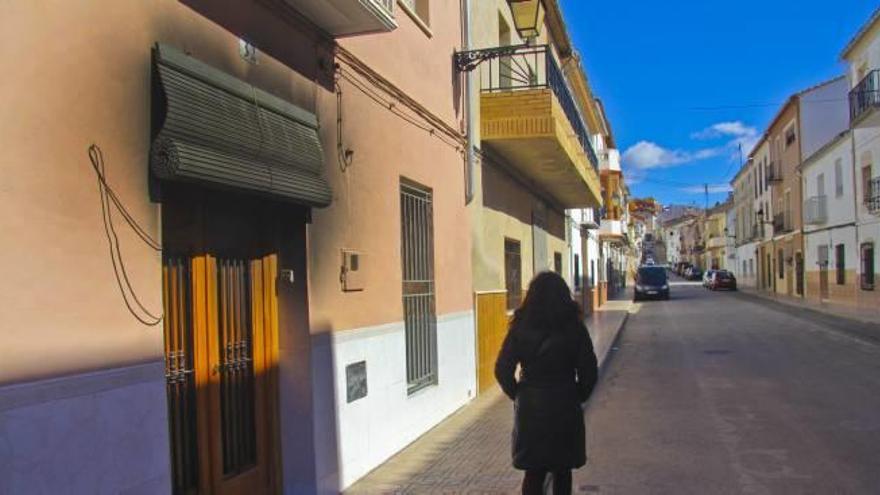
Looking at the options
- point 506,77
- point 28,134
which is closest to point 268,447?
point 28,134

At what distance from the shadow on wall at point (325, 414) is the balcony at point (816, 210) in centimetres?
3196

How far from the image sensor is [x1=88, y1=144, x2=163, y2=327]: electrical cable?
3375 millimetres

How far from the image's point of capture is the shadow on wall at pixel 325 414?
5305 mm

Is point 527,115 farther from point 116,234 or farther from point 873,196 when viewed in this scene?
point 873,196

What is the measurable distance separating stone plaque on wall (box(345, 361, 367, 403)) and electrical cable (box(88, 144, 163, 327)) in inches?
93.2

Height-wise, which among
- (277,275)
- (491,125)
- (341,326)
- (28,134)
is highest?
(491,125)

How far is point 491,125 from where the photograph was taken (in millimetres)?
10727

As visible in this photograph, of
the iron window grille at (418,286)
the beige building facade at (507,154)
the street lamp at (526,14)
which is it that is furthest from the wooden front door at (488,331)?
the street lamp at (526,14)

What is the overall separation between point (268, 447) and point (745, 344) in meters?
14.7

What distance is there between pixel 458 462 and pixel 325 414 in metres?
1.69

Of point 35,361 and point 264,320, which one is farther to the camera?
point 264,320

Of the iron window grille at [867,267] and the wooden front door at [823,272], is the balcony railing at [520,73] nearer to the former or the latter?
the iron window grille at [867,267]

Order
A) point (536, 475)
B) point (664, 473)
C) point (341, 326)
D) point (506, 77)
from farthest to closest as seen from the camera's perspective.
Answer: point (506, 77), point (664, 473), point (341, 326), point (536, 475)

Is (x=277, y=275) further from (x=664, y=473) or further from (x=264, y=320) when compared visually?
(x=664, y=473)
